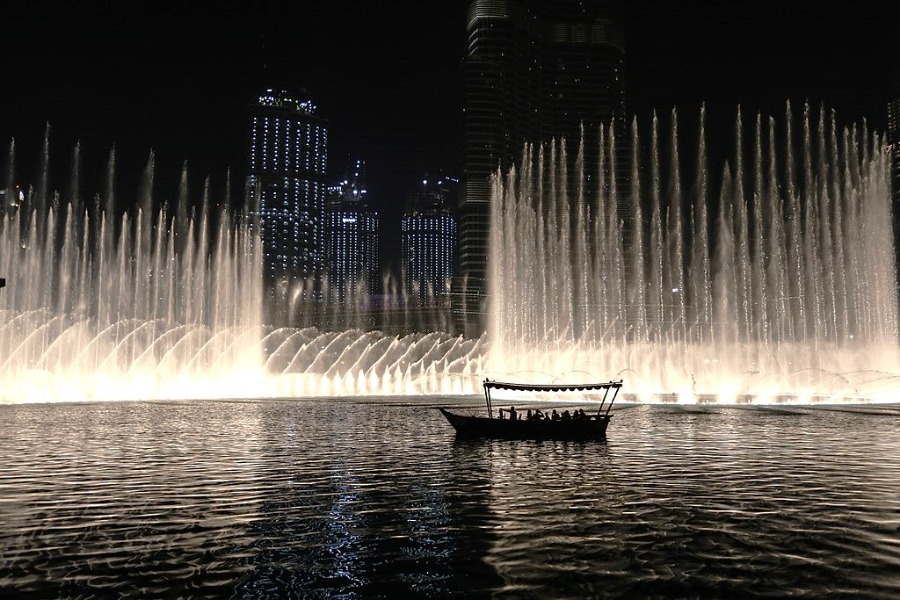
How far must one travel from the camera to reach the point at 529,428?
110ft

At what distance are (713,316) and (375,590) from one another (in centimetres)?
6286

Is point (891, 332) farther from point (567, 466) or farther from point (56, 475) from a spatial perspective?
point (56, 475)

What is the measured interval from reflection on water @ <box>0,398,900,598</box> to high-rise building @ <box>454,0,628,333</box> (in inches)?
5362

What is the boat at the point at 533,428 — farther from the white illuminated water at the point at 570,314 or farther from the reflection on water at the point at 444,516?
the white illuminated water at the point at 570,314

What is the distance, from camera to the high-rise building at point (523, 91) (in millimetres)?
178500

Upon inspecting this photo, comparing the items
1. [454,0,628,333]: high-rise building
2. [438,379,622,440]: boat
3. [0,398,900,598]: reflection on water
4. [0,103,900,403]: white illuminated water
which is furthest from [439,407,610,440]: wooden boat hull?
[454,0,628,333]: high-rise building

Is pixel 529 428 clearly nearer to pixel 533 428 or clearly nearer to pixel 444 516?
pixel 533 428

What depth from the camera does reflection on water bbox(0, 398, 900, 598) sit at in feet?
39.3

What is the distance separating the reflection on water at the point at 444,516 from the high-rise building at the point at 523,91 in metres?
136

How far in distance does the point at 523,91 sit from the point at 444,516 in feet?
603

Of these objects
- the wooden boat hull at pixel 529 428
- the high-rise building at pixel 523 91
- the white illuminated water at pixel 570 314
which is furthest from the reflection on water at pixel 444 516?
the high-rise building at pixel 523 91

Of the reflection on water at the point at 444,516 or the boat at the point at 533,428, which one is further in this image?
the boat at the point at 533,428

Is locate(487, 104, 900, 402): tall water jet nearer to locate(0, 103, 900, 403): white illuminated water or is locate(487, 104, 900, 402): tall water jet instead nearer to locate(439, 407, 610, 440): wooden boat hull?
locate(0, 103, 900, 403): white illuminated water

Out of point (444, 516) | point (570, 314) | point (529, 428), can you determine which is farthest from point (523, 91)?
point (444, 516)
